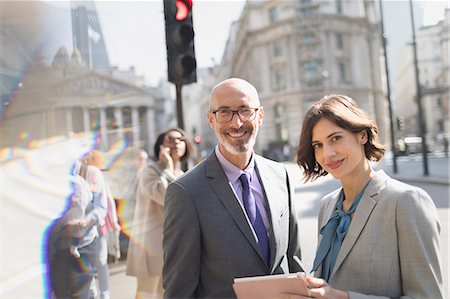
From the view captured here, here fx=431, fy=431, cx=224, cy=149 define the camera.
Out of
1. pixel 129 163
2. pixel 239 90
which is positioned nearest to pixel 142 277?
pixel 239 90

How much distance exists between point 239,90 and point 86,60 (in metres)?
4.71

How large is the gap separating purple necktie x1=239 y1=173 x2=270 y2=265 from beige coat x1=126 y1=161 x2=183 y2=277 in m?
2.07

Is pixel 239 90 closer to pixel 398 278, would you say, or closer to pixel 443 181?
pixel 398 278

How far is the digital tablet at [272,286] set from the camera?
4.78 ft

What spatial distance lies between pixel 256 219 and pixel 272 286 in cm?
58

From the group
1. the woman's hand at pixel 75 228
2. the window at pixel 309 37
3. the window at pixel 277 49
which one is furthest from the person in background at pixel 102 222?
the window at pixel 277 49

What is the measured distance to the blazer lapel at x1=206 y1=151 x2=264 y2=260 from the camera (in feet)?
6.40

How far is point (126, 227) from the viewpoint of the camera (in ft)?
22.4

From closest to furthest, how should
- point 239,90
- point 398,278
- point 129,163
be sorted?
point 398,278, point 239,90, point 129,163

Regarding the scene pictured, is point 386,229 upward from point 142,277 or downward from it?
upward

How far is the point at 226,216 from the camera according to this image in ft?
6.46

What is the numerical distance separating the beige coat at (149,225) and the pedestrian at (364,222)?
231cm

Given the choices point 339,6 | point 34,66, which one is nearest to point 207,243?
point 34,66

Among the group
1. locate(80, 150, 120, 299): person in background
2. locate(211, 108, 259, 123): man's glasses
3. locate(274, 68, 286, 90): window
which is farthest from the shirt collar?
locate(274, 68, 286, 90): window
